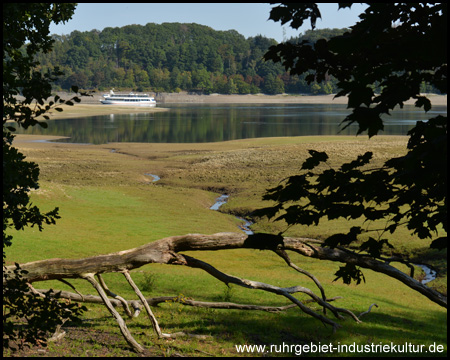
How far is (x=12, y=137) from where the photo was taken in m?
7.28

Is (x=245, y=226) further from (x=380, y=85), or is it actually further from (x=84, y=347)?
(x=380, y=85)

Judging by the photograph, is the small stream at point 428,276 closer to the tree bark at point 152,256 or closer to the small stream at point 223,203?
the small stream at point 223,203

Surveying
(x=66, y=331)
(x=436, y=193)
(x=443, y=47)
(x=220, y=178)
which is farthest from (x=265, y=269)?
(x=220, y=178)

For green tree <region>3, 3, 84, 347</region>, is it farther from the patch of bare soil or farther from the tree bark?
the tree bark

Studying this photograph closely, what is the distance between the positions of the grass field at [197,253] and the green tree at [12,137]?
2.90 meters

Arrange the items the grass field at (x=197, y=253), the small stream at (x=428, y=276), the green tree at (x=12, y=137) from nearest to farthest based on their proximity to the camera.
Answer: the green tree at (x=12, y=137)
the grass field at (x=197, y=253)
the small stream at (x=428, y=276)

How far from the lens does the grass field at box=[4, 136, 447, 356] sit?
1141 centimetres

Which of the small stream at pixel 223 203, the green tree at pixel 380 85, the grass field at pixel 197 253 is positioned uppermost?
the green tree at pixel 380 85

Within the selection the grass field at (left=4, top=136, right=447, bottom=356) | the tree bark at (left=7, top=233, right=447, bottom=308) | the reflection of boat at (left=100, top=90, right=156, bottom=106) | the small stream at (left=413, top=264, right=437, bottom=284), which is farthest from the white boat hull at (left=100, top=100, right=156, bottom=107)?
the tree bark at (left=7, top=233, right=447, bottom=308)

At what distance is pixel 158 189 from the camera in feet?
132

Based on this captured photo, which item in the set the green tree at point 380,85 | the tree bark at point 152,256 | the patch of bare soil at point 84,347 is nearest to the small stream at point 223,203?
the patch of bare soil at point 84,347

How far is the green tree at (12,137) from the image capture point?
22.0ft

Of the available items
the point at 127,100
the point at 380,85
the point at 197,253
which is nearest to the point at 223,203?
the point at 197,253

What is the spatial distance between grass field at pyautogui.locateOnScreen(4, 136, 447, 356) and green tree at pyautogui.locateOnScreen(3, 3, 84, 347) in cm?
290
